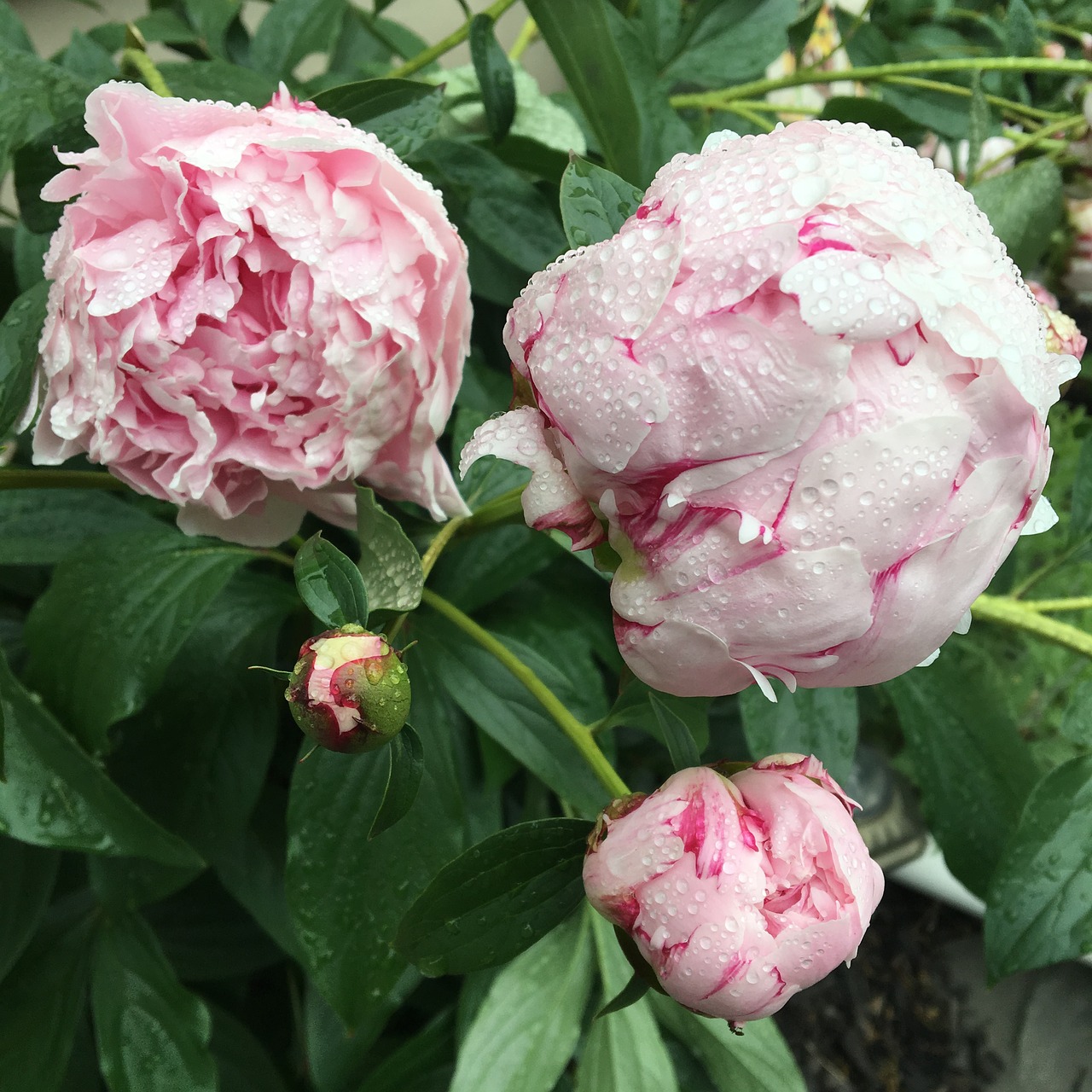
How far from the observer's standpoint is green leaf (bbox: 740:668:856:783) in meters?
0.40

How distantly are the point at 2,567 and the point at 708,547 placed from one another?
0.44m

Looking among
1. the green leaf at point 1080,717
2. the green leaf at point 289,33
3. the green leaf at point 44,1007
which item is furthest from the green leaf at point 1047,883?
the green leaf at point 289,33

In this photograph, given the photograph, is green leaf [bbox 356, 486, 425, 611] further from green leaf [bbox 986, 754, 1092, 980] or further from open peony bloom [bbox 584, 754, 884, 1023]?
green leaf [bbox 986, 754, 1092, 980]

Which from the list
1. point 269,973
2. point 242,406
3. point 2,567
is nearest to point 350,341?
point 242,406

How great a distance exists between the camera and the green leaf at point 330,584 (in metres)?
0.24

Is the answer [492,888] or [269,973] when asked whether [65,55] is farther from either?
[269,973]

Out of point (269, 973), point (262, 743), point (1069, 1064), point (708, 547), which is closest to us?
point (708, 547)

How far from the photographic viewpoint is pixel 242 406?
0.29 meters

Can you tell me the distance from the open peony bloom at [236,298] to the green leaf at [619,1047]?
10.2 inches

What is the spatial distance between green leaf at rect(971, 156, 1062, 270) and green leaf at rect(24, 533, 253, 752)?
42 cm

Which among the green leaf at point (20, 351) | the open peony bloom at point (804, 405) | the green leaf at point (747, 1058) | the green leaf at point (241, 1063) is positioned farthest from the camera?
the green leaf at point (241, 1063)

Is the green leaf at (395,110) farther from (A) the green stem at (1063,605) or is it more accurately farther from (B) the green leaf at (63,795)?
(A) the green stem at (1063,605)

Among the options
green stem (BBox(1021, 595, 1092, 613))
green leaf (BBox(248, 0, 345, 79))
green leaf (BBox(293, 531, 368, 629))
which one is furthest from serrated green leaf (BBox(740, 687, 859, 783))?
green leaf (BBox(248, 0, 345, 79))

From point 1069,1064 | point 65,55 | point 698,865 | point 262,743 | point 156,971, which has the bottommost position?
point 1069,1064
